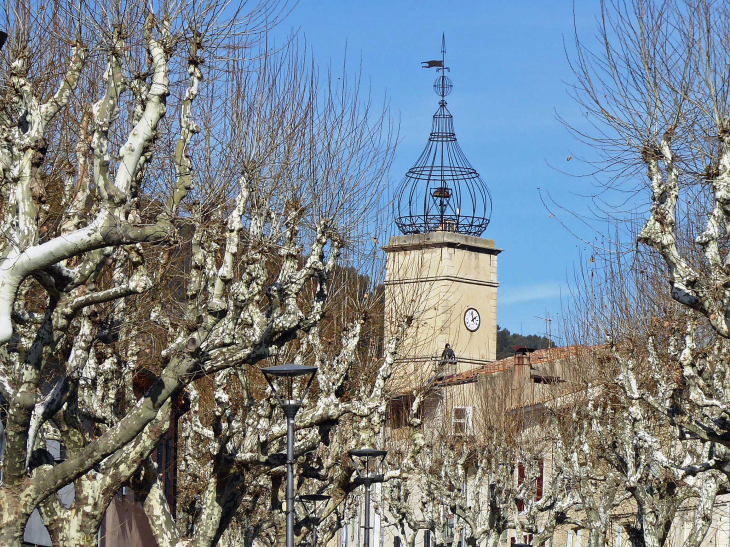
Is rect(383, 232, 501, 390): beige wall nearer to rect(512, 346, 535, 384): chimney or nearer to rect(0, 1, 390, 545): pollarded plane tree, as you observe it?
rect(512, 346, 535, 384): chimney

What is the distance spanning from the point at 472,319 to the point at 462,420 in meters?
25.7

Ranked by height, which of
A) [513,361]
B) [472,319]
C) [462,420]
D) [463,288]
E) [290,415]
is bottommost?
[290,415]

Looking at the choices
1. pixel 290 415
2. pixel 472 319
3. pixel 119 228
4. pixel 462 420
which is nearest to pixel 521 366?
pixel 462 420

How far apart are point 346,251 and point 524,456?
1469 centimetres

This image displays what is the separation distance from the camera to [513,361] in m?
49.8

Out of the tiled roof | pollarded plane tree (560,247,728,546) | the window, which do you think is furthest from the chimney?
pollarded plane tree (560,247,728,546)

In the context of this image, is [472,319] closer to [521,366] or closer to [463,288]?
[463,288]

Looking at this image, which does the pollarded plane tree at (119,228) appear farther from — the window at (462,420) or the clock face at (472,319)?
the clock face at (472,319)

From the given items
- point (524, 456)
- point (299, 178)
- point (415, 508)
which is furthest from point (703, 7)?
point (415, 508)

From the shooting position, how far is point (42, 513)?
15484mm

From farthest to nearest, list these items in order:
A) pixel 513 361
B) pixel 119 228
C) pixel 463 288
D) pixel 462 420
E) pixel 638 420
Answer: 1. pixel 463 288
2. pixel 513 361
3. pixel 462 420
4. pixel 638 420
5. pixel 119 228

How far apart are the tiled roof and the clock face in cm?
1152

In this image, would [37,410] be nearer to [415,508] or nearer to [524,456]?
[524,456]

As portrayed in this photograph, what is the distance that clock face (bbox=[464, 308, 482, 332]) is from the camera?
66750 millimetres
